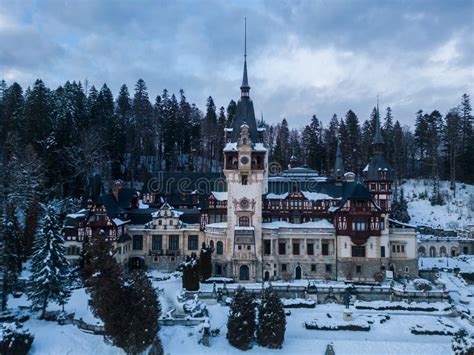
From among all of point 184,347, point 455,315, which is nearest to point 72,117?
point 184,347

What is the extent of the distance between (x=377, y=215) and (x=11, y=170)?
43723 millimetres

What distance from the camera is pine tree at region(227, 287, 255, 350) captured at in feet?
95.4

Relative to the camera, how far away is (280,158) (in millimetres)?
76438

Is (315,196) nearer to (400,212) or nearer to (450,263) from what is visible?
(400,212)

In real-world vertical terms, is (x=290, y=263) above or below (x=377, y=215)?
below

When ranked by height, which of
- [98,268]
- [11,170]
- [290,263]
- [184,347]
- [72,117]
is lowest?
[184,347]

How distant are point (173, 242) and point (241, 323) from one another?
21825 millimetres

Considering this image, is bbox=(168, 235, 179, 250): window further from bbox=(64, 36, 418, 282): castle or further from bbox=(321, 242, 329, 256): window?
bbox=(321, 242, 329, 256): window

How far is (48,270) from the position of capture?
33.0m

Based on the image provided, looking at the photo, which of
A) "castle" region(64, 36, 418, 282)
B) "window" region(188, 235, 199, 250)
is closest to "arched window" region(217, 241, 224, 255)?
"castle" region(64, 36, 418, 282)

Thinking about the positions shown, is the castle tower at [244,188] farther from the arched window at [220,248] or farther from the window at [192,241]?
the window at [192,241]

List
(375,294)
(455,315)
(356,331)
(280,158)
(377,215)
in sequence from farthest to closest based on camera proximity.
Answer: (280,158), (377,215), (375,294), (455,315), (356,331)

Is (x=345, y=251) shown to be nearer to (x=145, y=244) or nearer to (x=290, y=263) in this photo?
(x=290, y=263)

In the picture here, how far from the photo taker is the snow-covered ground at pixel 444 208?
62094 mm
